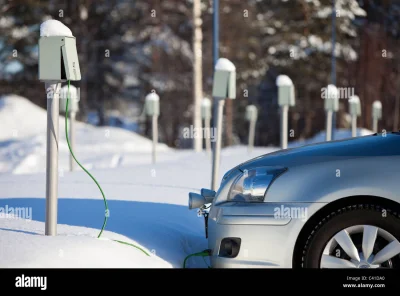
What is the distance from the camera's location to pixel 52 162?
19.2ft

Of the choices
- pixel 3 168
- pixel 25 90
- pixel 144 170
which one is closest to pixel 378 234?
pixel 144 170

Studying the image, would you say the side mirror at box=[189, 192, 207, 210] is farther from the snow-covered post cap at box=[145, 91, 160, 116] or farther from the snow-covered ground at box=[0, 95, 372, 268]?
the snow-covered post cap at box=[145, 91, 160, 116]

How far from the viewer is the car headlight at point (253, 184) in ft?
16.3

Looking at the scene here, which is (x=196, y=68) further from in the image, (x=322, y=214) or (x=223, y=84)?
(x=322, y=214)

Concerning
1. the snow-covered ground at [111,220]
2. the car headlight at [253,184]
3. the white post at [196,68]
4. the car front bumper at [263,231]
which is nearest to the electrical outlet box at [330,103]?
the snow-covered ground at [111,220]

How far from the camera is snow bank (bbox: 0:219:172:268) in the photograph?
16.6ft

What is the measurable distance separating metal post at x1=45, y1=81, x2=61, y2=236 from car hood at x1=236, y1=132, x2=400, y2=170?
4.42ft

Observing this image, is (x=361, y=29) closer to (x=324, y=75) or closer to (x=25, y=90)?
(x=324, y=75)

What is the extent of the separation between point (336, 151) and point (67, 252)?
1.75 metres

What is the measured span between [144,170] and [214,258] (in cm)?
820

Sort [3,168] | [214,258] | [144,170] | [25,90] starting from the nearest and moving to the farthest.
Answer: [214,258]
[144,170]
[3,168]
[25,90]

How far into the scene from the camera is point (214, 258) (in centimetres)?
520
